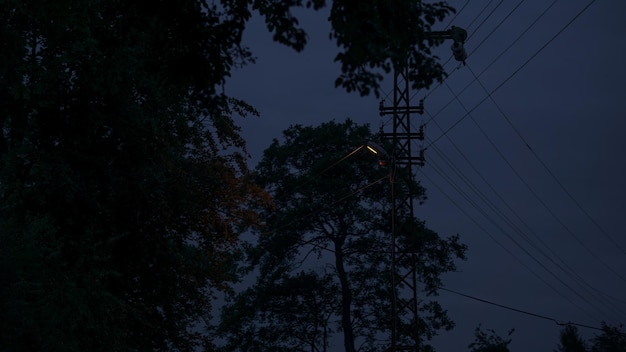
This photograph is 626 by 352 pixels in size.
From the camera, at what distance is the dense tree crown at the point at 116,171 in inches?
512

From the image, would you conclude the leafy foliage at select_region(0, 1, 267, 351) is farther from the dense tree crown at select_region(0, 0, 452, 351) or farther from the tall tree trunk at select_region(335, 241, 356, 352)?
the tall tree trunk at select_region(335, 241, 356, 352)

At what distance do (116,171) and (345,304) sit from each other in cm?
1823

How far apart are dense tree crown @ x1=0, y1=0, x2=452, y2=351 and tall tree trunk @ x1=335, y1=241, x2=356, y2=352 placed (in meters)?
13.0

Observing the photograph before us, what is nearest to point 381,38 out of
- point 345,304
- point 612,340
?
point 345,304

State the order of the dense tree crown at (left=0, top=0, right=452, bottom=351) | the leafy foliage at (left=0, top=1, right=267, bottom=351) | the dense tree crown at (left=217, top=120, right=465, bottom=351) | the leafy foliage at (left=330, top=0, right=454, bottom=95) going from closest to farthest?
the leafy foliage at (left=330, top=0, right=454, bottom=95)
the dense tree crown at (left=0, top=0, right=452, bottom=351)
the leafy foliage at (left=0, top=1, right=267, bottom=351)
the dense tree crown at (left=217, top=120, right=465, bottom=351)

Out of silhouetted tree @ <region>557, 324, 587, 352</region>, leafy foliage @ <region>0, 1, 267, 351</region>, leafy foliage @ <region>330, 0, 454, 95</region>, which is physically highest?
silhouetted tree @ <region>557, 324, 587, 352</region>

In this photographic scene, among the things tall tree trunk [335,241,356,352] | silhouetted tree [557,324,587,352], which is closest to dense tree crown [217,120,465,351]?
tall tree trunk [335,241,356,352]

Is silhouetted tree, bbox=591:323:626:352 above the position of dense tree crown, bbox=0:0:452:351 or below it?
above

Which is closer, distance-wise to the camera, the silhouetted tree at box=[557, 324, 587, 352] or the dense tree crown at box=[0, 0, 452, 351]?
the dense tree crown at box=[0, 0, 452, 351]

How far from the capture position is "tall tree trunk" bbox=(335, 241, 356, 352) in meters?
37.1

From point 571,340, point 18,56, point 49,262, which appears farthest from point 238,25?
point 571,340

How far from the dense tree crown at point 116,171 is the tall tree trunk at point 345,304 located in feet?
42.8

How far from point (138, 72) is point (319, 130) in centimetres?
1983

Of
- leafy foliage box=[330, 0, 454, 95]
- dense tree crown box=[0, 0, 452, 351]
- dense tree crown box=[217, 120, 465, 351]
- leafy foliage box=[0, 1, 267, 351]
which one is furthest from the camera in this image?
dense tree crown box=[217, 120, 465, 351]
